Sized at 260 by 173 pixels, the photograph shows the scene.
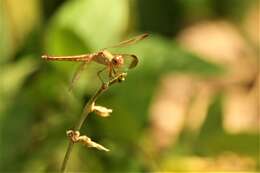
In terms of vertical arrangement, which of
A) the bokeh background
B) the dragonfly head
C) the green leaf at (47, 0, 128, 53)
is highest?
the dragonfly head

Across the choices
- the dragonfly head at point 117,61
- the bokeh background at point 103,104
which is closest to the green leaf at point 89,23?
the bokeh background at point 103,104

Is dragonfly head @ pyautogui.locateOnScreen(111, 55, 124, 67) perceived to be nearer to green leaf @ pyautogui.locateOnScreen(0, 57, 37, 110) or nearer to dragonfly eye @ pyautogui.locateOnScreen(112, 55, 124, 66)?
dragonfly eye @ pyautogui.locateOnScreen(112, 55, 124, 66)

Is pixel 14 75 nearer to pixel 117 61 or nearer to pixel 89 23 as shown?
pixel 89 23

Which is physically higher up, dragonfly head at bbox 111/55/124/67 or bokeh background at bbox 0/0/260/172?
dragonfly head at bbox 111/55/124/67

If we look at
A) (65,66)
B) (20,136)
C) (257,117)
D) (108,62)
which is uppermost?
(108,62)

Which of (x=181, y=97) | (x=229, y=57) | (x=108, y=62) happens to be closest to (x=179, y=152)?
(x=108, y=62)

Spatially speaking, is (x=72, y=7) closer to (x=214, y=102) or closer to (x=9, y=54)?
(x=9, y=54)

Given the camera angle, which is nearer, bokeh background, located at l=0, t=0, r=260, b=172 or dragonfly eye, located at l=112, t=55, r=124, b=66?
dragonfly eye, located at l=112, t=55, r=124, b=66

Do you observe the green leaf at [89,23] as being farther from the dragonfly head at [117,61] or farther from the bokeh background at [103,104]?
the dragonfly head at [117,61]

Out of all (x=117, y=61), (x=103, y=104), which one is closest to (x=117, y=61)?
(x=117, y=61)

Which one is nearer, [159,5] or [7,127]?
[7,127]

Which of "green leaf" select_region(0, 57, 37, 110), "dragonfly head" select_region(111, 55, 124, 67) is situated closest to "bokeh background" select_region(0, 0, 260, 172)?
"green leaf" select_region(0, 57, 37, 110)
